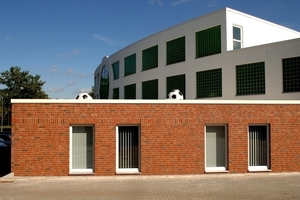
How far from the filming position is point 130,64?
35.5 metres

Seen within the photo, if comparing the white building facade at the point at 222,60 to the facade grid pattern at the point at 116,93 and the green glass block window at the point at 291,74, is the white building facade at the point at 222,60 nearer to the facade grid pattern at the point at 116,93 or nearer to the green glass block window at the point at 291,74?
the green glass block window at the point at 291,74

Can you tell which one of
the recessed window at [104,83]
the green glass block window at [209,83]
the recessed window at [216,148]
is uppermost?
the recessed window at [104,83]

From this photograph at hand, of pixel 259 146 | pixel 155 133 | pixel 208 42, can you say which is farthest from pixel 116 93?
pixel 259 146

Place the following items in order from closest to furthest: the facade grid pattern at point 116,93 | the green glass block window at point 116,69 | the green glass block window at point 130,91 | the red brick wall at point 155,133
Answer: the red brick wall at point 155,133
the green glass block window at point 130,91
the facade grid pattern at point 116,93
the green glass block window at point 116,69

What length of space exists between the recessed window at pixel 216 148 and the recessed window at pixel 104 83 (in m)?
31.1

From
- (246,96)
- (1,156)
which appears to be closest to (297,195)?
(246,96)

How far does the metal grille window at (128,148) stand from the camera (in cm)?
1303

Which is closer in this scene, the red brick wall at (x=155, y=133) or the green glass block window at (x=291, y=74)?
the red brick wall at (x=155, y=133)

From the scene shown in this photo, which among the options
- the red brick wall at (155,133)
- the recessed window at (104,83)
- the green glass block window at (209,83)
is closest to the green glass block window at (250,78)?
the green glass block window at (209,83)

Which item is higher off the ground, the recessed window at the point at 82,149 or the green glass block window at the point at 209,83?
the green glass block window at the point at 209,83

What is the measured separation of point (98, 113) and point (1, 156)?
1025 cm

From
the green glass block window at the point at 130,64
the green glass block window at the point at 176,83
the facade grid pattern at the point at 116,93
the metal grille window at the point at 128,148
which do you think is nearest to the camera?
the metal grille window at the point at 128,148

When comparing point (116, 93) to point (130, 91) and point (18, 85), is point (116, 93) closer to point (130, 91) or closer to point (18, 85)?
point (130, 91)

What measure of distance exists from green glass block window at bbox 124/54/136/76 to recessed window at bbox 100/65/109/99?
25.1 feet
